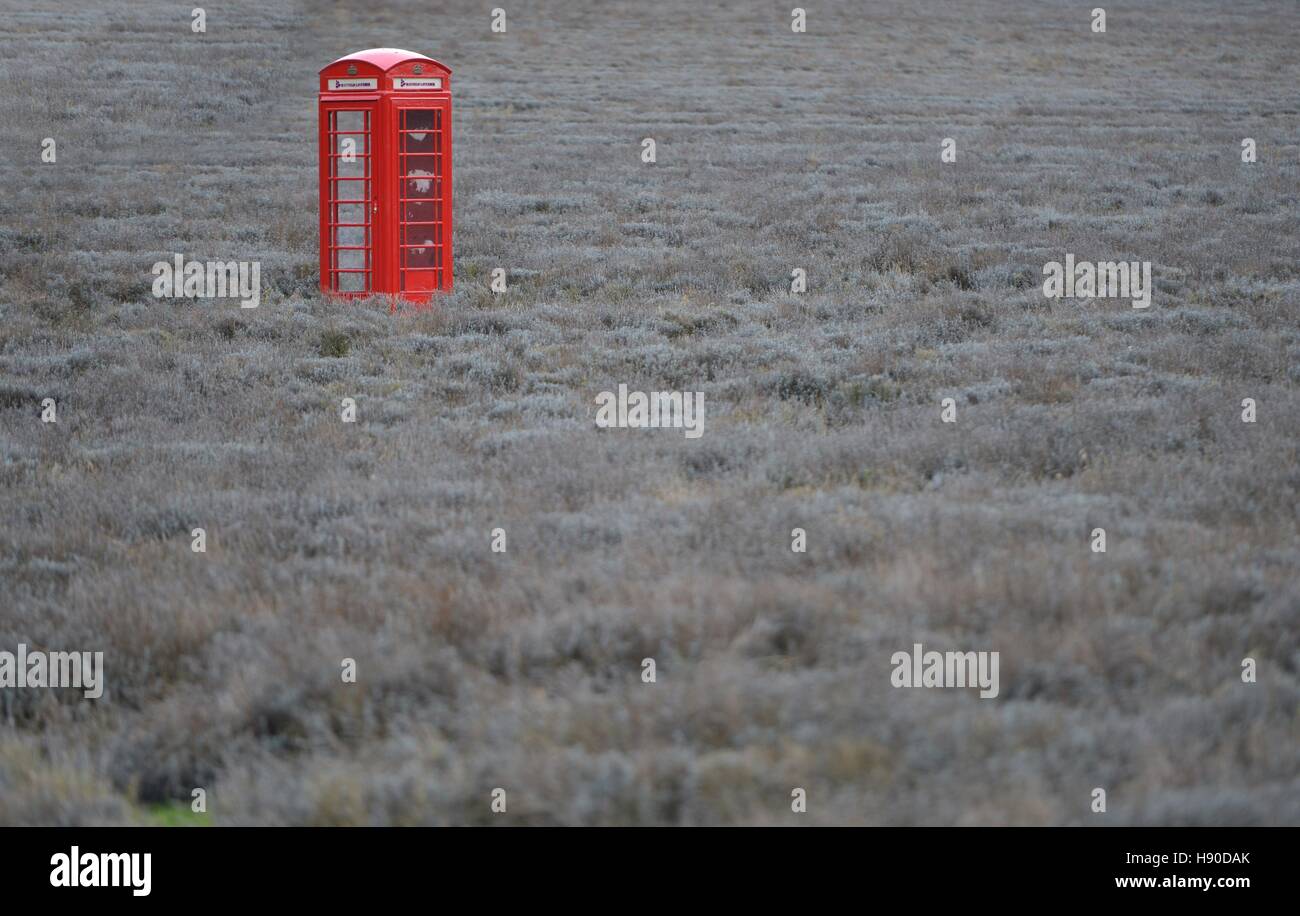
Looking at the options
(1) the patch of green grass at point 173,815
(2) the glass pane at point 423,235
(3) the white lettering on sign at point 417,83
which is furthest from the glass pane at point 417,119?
(1) the patch of green grass at point 173,815

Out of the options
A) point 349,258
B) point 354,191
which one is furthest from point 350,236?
point 354,191

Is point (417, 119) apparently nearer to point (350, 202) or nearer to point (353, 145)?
point (353, 145)

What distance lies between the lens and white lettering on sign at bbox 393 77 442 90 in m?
12.5

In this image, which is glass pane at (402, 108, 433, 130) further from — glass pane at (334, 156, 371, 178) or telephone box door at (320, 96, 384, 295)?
glass pane at (334, 156, 371, 178)

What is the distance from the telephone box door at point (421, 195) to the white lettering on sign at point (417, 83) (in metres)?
0.15

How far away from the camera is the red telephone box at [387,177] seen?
12508mm

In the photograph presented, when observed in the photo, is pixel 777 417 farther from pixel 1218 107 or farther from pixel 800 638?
pixel 1218 107

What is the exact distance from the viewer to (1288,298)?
1215cm

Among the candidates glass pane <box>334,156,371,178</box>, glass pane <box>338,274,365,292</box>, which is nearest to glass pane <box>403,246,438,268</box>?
glass pane <box>338,274,365,292</box>

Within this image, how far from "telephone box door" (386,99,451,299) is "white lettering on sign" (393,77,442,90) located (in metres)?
0.15

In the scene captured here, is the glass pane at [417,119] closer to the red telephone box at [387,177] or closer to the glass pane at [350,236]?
the red telephone box at [387,177]

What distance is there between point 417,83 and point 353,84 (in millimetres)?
657

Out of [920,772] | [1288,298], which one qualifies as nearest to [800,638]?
[920,772]

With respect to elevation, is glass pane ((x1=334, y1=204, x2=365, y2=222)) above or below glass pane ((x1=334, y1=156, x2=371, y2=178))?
below
